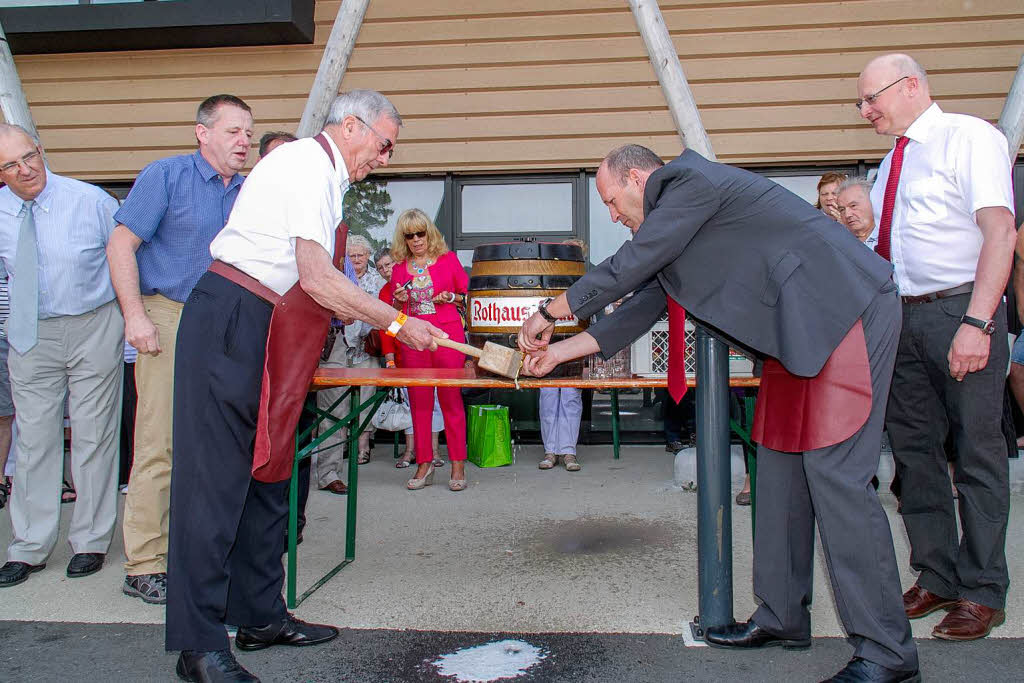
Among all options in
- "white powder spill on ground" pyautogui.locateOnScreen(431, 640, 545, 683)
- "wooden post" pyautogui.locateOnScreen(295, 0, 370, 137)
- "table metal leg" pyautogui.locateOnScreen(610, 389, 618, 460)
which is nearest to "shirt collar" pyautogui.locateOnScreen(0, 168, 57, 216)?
"wooden post" pyautogui.locateOnScreen(295, 0, 370, 137)

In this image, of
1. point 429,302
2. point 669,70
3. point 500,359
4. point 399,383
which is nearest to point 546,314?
point 500,359

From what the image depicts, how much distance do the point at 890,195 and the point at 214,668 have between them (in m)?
2.69

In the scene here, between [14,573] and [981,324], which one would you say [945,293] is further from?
[14,573]

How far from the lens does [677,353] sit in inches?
105

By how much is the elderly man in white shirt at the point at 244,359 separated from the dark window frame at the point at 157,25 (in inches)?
169

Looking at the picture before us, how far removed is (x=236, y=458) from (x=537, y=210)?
4.54 metres

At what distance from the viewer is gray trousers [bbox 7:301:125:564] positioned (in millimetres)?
3473

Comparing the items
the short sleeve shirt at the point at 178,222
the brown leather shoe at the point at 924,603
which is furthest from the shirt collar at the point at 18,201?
the brown leather shoe at the point at 924,603

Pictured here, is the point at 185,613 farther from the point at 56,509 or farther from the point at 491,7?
the point at 491,7

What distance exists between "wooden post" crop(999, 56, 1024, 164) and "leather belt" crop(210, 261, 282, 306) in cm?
506

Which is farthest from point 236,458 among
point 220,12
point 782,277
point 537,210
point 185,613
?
point 220,12

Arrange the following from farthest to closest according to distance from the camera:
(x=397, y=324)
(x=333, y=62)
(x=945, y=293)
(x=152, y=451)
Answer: (x=333, y=62)
(x=152, y=451)
(x=945, y=293)
(x=397, y=324)

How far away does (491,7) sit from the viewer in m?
6.34

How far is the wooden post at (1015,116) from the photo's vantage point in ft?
17.7
